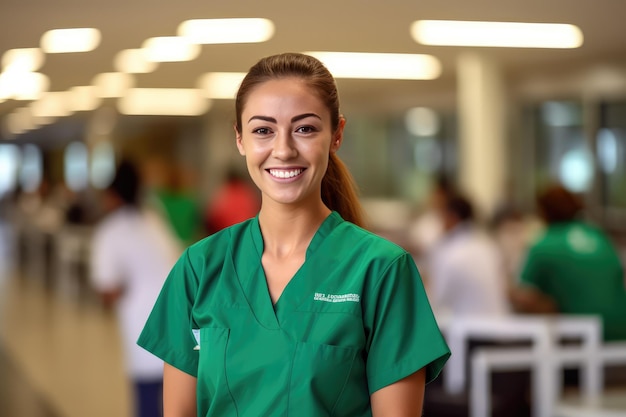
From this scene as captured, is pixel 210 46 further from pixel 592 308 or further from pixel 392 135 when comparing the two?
pixel 392 135

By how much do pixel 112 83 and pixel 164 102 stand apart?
4672 mm

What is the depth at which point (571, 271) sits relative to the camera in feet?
14.8

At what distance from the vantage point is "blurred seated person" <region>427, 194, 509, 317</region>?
4574 millimetres

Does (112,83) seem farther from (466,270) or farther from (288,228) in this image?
(288,228)

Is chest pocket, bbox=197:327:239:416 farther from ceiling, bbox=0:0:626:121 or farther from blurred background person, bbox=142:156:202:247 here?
blurred background person, bbox=142:156:202:247

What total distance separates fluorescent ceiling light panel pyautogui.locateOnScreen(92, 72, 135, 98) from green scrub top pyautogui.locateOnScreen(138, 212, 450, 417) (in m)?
9.84

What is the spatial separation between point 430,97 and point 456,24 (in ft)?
22.4

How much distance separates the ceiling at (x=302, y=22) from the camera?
21.8 ft

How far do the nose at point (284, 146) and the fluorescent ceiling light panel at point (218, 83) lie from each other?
902 centimetres

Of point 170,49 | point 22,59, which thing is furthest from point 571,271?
point 22,59

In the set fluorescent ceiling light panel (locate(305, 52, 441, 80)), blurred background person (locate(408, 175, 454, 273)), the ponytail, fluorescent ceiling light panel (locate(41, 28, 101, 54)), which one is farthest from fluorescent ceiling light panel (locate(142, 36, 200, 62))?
the ponytail

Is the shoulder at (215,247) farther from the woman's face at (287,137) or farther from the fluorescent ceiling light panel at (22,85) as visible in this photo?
the fluorescent ceiling light panel at (22,85)

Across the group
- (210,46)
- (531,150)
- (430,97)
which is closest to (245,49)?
(210,46)

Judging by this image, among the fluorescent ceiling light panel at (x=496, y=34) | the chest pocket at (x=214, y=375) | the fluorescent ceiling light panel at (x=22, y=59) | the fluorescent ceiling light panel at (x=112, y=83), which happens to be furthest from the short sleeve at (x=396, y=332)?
the fluorescent ceiling light panel at (x=112, y=83)
